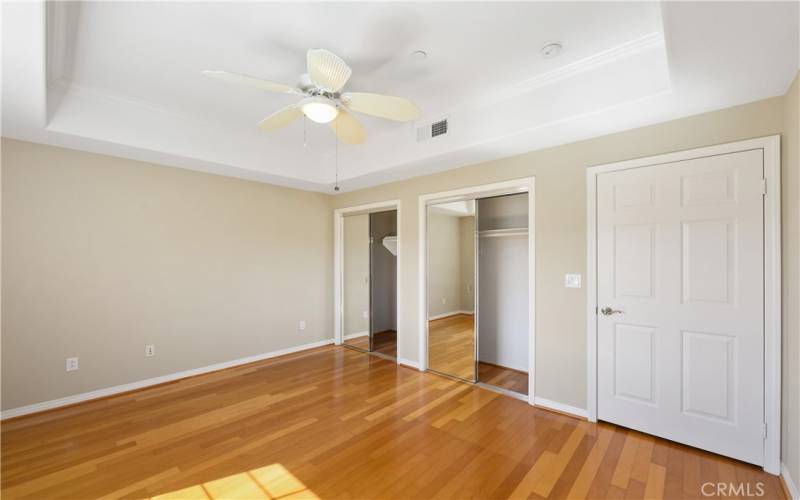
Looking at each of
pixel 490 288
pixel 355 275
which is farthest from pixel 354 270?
pixel 490 288

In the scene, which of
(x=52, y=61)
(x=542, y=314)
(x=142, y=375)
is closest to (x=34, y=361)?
(x=142, y=375)

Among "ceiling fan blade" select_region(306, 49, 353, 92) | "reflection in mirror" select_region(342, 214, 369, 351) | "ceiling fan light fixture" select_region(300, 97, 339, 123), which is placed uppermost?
"ceiling fan blade" select_region(306, 49, 353, 92)

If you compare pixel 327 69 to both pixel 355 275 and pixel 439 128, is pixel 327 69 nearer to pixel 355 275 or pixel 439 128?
pixel 439 128

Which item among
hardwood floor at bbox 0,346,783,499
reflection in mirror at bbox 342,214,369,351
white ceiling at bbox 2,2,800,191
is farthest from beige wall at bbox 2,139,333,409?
reflection in mirror at bbox 342,214,369,351

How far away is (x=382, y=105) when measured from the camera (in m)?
2.28

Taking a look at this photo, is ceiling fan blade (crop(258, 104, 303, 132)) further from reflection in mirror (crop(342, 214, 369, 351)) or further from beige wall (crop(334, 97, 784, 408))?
reflection in mirror (crop(342, 214, 369, 351))

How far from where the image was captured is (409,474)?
2191 millimetres

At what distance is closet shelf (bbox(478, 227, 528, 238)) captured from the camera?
3.81m

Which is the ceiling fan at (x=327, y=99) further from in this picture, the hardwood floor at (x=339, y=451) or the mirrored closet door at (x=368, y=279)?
the mirrored closet door at (x=368, y=279)

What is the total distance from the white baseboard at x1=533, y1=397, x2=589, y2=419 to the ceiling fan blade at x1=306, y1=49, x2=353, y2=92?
10.5ft

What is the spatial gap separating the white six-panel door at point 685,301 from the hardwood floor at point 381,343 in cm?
287

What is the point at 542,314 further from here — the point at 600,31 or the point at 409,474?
the point at 600,31

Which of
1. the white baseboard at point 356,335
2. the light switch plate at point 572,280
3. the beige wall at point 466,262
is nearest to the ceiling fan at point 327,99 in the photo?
the light switch plate at point 572,280

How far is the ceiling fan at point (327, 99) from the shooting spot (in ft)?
6.28
